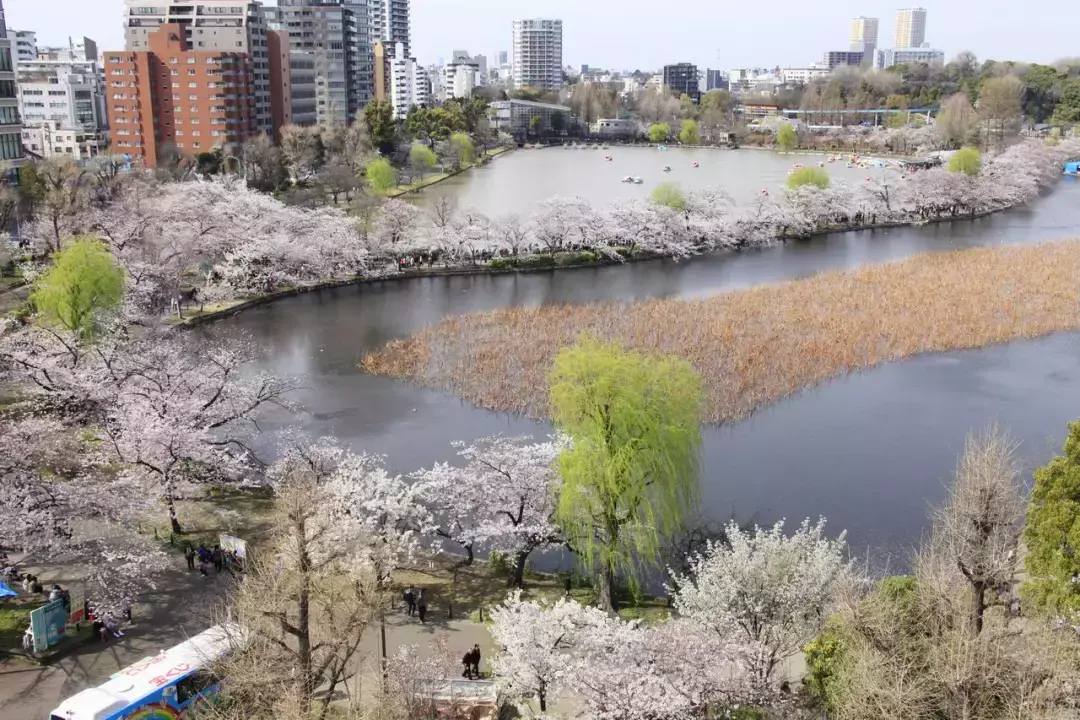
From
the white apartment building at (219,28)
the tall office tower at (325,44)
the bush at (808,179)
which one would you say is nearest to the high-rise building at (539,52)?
the tall office tower at (325,44)

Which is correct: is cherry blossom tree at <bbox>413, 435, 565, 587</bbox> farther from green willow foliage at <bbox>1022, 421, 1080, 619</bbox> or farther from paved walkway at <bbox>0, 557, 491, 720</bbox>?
green willow foliage at <bbox>1022, 421, 1080, 619</bbox>

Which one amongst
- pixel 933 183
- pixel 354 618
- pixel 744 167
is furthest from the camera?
pixel 744 167

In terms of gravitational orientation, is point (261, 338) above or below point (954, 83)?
below

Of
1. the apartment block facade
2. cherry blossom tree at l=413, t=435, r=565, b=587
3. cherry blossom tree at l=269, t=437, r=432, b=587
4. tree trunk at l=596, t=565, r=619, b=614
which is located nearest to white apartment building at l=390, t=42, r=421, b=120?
the apartment block facade

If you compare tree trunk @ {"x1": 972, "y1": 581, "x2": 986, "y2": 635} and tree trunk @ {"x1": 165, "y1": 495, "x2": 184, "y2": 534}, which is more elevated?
tree trunk @ {"x1": 972, "y1": 581, "x2": 986, "y2": 635}

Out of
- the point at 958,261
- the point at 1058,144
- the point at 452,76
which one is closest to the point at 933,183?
the point at 958,261

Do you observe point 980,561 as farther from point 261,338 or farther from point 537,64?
point 537,64
